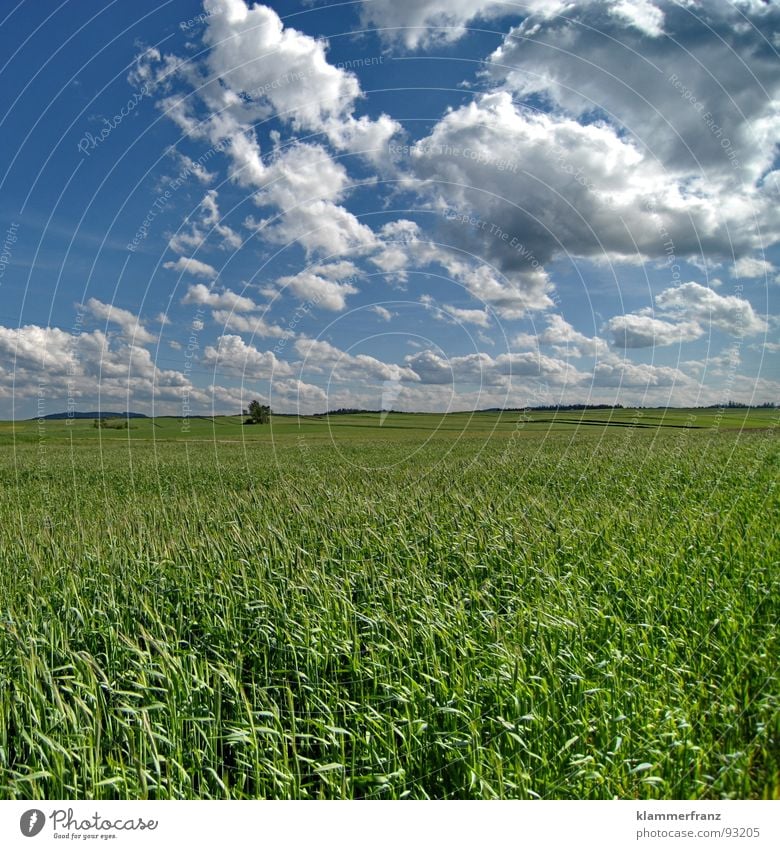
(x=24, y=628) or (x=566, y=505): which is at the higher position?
(x=566, y=505)

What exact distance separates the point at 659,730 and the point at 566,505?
29.9 ft

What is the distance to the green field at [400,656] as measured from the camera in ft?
14.5

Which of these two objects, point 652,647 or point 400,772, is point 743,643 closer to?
point 652,647

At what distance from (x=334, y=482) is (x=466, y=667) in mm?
14853

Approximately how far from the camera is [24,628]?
269 inches

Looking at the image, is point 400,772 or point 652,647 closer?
point 400,772

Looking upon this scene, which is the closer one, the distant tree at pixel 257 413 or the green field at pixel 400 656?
the green field at pixel 400 656

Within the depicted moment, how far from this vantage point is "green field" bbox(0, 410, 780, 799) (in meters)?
4.42

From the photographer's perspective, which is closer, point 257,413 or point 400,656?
point 400,656

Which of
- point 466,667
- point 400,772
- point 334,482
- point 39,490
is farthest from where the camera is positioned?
point 39,490

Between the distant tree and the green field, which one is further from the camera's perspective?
the distant tree

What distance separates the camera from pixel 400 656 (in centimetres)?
589
